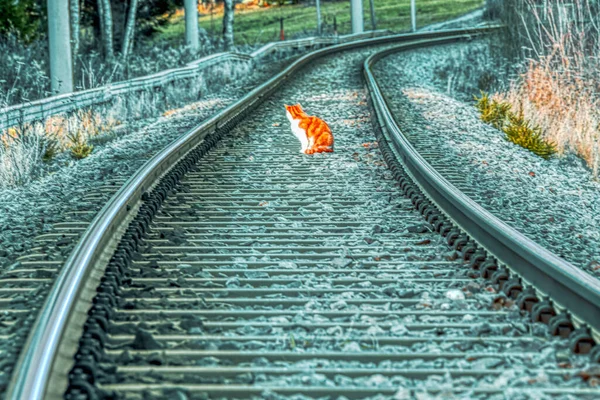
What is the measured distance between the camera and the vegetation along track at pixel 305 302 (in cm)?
326

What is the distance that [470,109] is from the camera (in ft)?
43.4

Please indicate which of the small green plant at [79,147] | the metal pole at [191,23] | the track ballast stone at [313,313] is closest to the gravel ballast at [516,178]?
the track ballast stone at [313,313]

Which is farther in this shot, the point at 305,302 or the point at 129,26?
the point at 129,26

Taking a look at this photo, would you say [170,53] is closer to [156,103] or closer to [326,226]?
[156,103]

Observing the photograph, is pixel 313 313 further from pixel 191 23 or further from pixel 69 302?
pixel 191 23

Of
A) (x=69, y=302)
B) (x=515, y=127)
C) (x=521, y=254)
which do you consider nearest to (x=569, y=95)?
(x=515, y=127)

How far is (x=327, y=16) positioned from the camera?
63.5 meters

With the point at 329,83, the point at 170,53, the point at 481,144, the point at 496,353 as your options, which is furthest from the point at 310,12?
the point at 496,353

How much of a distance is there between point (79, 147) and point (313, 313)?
19.0ft

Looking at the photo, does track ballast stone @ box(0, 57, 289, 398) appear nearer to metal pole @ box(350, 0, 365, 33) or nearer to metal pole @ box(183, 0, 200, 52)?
metal pole @ box(183, 0, 200, 52)

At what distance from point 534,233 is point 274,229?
1.84 m

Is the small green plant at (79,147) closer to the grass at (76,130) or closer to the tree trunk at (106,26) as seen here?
the grass at (76,130)

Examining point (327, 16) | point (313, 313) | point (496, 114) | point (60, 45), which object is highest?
point (327, 16)

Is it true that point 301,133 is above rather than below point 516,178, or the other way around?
above
